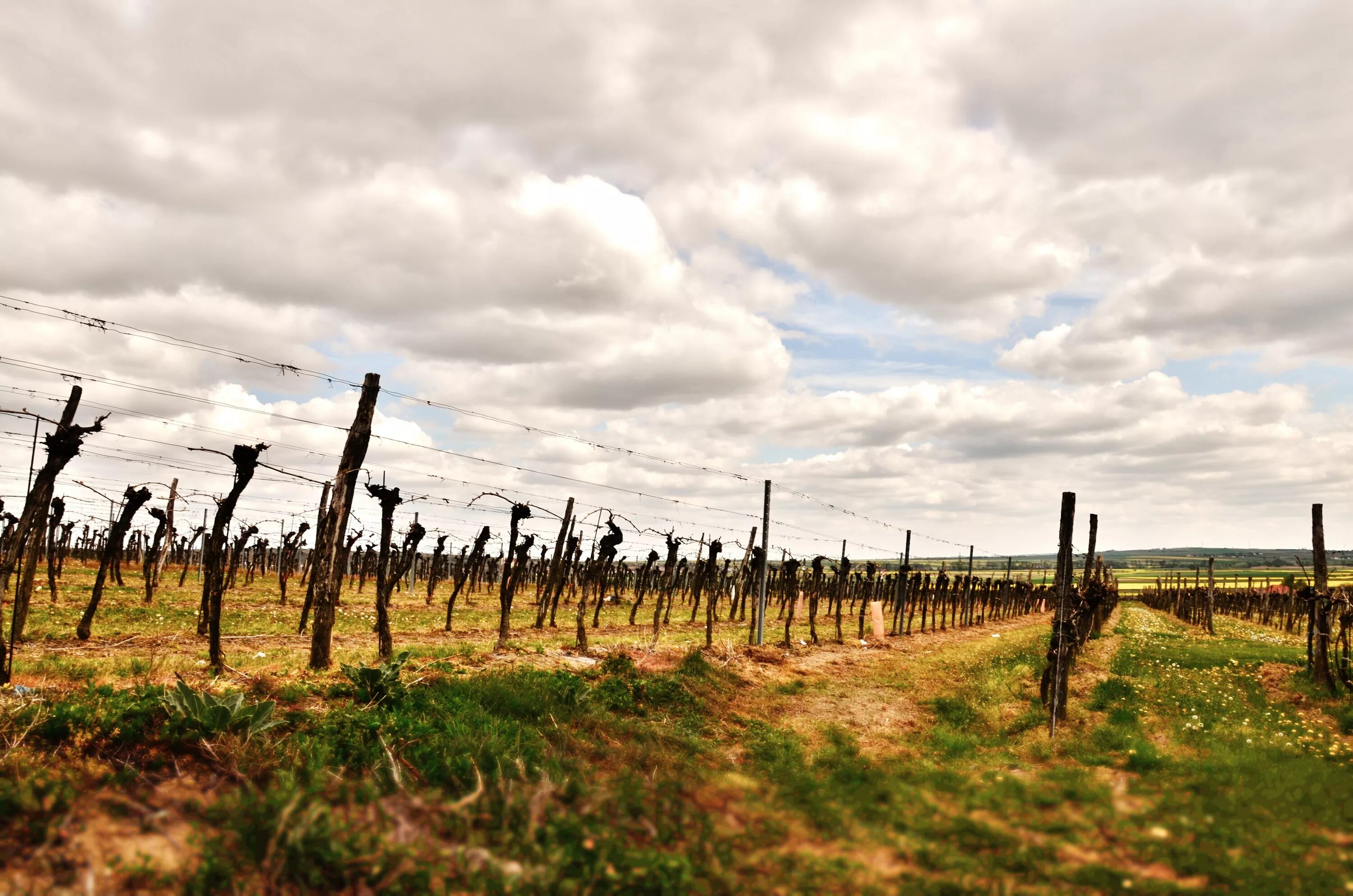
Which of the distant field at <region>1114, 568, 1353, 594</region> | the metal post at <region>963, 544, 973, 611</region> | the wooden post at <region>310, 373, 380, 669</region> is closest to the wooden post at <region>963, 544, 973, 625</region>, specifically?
the metal post at <region>963, 544, 973, 611</region>

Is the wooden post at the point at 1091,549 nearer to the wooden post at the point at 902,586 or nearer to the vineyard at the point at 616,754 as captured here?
the vineyard at the point at 616,754

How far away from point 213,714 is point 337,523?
5.38m

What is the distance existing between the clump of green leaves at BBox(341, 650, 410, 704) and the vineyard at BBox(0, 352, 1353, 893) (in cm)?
6

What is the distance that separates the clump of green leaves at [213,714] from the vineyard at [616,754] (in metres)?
0.03

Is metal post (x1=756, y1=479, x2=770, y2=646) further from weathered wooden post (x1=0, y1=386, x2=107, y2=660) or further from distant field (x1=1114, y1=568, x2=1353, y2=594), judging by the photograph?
distant field (x1=1114, y1=568, x2=1353, y2=594)

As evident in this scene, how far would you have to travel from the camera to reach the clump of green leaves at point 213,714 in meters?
7.61

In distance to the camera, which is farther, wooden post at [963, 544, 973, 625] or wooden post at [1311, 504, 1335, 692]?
wooden post at [963, 544, 973, 625]

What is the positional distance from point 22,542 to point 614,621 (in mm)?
25491

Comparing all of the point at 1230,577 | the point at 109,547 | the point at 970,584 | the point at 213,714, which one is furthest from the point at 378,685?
the point at 1230,577

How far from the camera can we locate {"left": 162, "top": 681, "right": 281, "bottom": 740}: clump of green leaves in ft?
25.0

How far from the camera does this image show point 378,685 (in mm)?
9984

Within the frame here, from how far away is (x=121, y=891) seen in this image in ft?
14.4

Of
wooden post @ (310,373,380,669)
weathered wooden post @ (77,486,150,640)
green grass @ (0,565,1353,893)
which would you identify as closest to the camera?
green grass @ (0,565,1353,893)

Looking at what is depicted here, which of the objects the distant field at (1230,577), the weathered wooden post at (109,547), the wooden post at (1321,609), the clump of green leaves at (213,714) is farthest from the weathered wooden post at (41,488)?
the distant field at (1230,577)
